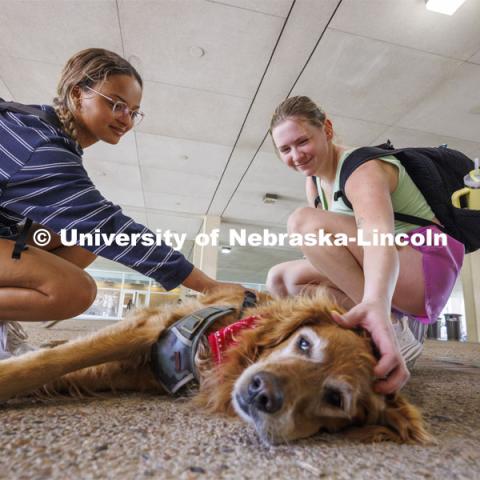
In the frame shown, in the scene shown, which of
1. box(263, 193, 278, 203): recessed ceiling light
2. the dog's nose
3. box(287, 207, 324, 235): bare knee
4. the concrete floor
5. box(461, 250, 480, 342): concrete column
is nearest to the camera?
the concrete floor

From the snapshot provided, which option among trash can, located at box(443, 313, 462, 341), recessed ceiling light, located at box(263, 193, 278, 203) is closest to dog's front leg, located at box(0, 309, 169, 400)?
recessed ceiling light, located at box(263, 193, 278, 203)

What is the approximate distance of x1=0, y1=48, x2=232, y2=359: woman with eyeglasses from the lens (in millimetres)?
1163

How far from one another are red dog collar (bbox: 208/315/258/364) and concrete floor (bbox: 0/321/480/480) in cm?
17

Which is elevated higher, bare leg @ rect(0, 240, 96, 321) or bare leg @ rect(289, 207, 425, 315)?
bare leg @ rect(289, 207, 425, 315)

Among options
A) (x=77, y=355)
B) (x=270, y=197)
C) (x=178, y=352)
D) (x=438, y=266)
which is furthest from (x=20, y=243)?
(x=270, y=197)

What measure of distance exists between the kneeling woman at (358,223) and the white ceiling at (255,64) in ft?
4.03

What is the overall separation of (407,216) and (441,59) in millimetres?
1988

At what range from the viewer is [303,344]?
39.7 inches

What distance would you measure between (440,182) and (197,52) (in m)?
2.11

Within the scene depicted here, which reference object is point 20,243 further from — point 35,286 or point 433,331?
point 433,331

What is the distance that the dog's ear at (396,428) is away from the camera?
827mm

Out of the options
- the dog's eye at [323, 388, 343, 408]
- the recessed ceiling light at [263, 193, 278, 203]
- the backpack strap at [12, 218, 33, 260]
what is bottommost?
the dog's eye at [323, 388, 343, 408]

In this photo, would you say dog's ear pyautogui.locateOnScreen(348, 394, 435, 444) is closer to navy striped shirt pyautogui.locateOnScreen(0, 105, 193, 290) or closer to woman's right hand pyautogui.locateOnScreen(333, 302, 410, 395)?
woman's right hand pyautogui.locateOnScreen(333, 302, 410, 395)

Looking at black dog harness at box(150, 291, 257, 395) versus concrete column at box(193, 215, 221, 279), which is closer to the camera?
black dog harness at box(150, 291, 257, 395)
